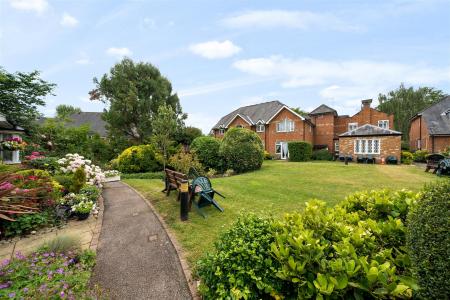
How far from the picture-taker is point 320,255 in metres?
2.33

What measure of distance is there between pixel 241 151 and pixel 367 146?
Answer: 15886 millimetres

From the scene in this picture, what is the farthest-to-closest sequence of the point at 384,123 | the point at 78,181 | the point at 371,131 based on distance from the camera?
the point at 384,123 → the point at 371,131 → the point at 78,181

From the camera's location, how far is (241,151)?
16.0m

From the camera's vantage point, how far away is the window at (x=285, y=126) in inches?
1085

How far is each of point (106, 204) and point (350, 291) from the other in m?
8.16

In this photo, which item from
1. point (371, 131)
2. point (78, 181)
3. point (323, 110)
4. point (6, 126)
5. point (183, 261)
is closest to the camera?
point (183, 261)

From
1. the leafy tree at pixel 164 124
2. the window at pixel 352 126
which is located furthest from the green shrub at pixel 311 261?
the window at pixel 352 126

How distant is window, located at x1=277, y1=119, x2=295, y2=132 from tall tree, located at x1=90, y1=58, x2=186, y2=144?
15272 mm

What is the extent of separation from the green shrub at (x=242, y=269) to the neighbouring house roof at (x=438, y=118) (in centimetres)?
2974

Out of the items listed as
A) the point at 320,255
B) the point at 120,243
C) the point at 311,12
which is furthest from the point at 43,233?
the point at 311,12

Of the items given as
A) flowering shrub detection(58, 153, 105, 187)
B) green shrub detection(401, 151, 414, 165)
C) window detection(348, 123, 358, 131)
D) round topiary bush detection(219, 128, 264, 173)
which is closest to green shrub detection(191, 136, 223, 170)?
round topiary bush detection(219, 128, 264, 173)

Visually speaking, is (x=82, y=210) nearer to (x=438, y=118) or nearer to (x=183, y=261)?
(x=183, y=261)

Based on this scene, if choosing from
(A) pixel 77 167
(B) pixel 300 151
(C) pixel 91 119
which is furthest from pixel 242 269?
(C) pixel 91 119

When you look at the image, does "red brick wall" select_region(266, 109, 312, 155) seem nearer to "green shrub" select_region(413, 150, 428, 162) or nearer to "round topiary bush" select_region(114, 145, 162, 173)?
"green shrub" select_region(413, 150, 428, 162)
